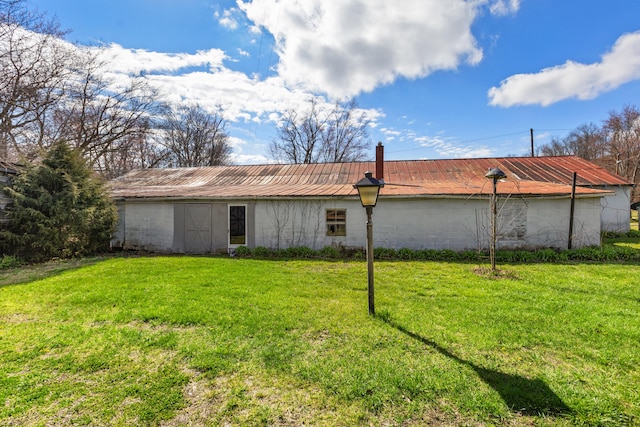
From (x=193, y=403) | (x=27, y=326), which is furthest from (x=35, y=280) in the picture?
(x=193, y=403)

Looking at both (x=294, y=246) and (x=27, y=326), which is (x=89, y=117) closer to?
Result: (x=294, y=246)

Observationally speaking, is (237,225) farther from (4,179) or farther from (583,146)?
(583,146)

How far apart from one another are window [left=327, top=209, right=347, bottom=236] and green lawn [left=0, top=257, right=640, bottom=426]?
4.33 m

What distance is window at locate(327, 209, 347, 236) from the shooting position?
10141mm

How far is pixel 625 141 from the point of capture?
25.1m

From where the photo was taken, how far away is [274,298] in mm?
5078

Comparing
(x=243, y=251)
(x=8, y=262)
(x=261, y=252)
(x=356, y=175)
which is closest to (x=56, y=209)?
(x=8, y=262)

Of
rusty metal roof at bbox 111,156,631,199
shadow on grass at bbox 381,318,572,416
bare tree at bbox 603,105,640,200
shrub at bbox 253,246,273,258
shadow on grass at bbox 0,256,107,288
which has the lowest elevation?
shadow on grass at bbox 381,318,572,416

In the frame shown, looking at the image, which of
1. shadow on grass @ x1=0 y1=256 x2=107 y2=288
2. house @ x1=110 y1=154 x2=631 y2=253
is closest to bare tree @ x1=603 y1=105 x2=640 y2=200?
house @ x1=110 y1=154 x2=631 y2=253

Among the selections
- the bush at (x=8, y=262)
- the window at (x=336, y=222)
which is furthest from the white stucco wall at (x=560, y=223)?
the bush at (x=8, y=262)

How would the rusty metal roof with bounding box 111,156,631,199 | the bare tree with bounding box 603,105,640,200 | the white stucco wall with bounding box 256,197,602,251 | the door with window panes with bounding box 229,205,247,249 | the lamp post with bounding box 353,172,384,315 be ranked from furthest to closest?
1. the bare tree with bounding box 603,105,640,200
2. the rusty metal roof with bounding box 111,156,631,199
3. the door with window panes with bounding box 229,205,247,249
4. the white stucco wall with bounding box 256,197,602,251
5. the lamp post with bounding box 353,172,384,315

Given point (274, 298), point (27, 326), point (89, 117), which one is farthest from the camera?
Answer: point (89, 117)

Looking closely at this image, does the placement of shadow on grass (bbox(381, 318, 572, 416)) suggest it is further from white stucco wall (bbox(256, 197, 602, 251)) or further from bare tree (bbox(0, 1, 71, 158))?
bare tree (bbox(0, 1, 71, 158))

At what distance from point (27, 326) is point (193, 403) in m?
3.33
